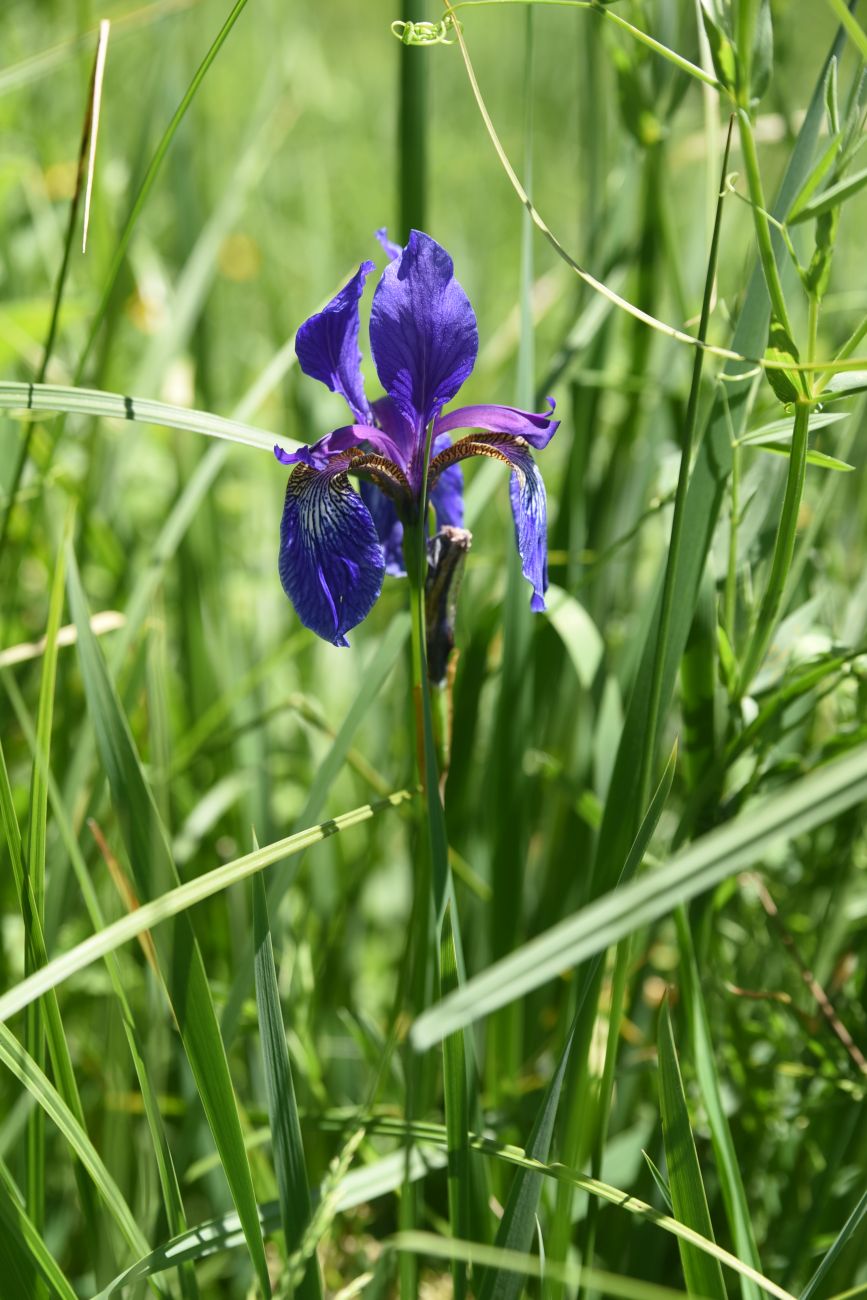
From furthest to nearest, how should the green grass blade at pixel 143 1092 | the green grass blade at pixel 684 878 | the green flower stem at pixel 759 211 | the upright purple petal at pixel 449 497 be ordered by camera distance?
the upright purple petal at pixel 449 497, the green grass blade at pixel 143 1092, the green flower stem at pixel 759 211, the green grass blade at pixel 684 878

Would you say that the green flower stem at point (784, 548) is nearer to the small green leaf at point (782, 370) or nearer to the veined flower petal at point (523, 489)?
the small green leaf at point (782, 370)

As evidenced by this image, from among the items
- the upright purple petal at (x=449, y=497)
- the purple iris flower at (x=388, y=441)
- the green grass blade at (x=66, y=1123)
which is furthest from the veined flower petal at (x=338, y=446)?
the green grass blade at (x=66, y=1123)

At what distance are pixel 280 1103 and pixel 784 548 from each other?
1.80ft

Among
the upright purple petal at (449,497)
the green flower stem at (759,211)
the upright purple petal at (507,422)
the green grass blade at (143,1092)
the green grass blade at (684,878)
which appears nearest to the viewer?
the green grass blade at (684,878)

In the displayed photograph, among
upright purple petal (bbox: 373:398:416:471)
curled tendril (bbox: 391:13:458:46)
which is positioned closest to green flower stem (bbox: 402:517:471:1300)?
upright purple petal (bbox: 373:398:416:471)

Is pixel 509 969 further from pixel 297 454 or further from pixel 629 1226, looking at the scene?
pixel 629 1226

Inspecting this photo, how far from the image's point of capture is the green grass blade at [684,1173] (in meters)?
0.77

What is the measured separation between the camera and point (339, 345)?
0.91 meters

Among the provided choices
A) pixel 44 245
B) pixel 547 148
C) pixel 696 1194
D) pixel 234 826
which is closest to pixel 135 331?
pixel 44 245

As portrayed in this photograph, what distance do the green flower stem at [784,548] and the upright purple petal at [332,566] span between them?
31cm

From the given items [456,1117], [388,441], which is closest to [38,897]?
[456,1117]

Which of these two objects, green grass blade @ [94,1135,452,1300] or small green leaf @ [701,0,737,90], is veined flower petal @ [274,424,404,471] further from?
green grass blade @ [94,1135,452,1300]

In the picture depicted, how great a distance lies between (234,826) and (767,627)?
1006 mm

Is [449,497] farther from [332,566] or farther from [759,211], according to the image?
[759,211]
